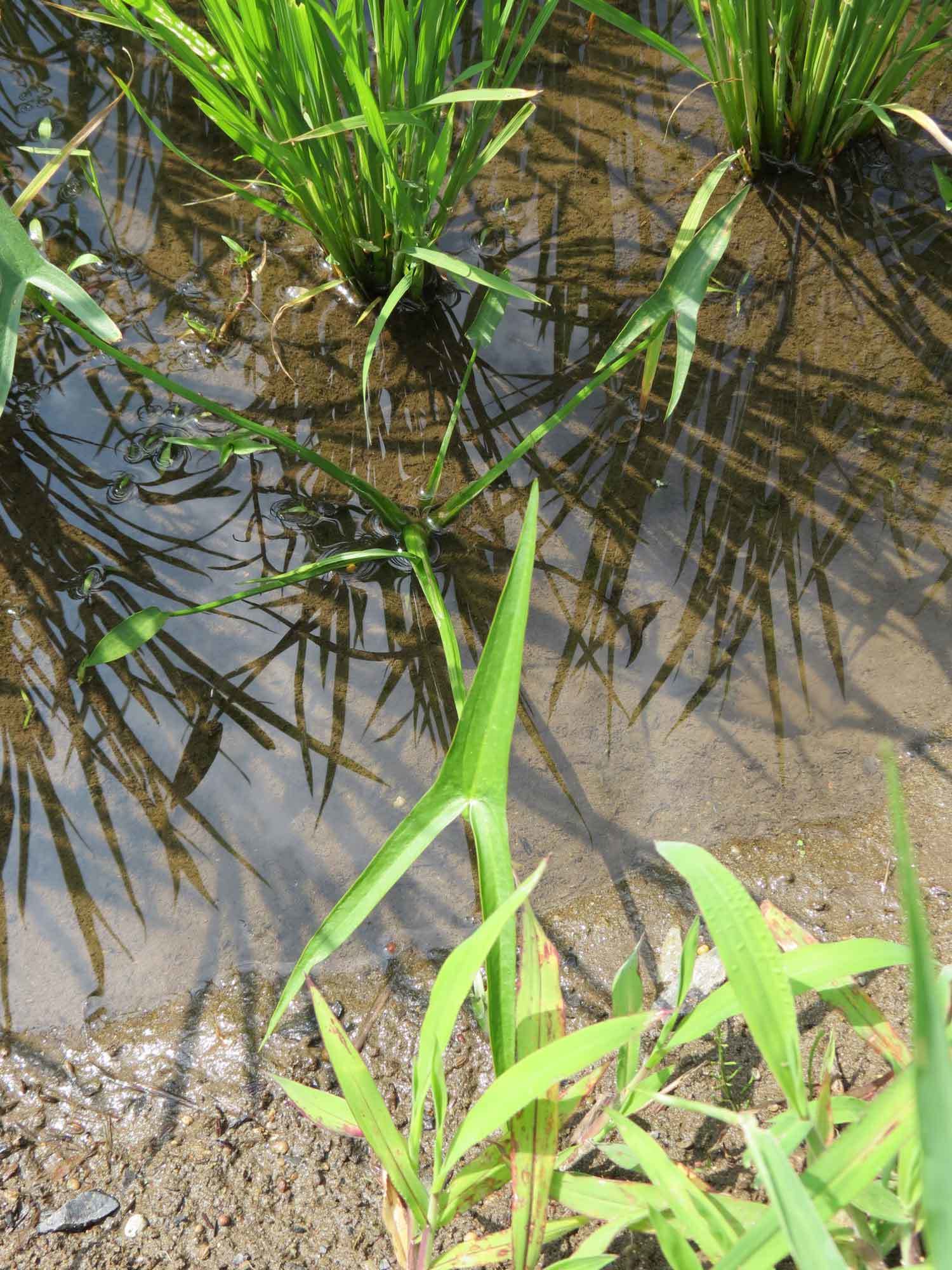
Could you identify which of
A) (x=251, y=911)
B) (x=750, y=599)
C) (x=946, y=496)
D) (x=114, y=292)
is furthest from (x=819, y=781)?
(x=114, y=292)

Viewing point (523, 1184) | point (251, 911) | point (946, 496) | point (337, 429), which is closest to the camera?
point (523, 1184)

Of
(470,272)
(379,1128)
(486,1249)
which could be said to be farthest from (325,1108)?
(470,272)

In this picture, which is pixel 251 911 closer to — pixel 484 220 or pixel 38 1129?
pixel 38 1129

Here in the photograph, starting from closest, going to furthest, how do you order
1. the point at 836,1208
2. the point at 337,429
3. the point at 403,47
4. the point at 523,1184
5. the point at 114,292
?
the point at 836,1208
the point at 523,1184
the point at 403,47
the point at 337,429
the point at 114,292

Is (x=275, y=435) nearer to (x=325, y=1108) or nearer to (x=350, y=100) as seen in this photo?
(x=350, y=100)

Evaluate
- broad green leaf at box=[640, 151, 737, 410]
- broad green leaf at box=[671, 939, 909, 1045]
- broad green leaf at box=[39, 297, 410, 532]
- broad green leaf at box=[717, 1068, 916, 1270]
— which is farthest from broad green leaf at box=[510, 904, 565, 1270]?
broad green leaf at box=[640, 151, 737, 410]

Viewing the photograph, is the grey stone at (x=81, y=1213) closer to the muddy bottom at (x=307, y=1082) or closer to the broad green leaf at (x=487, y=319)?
the muddy bottom at (x=307, y=1082)

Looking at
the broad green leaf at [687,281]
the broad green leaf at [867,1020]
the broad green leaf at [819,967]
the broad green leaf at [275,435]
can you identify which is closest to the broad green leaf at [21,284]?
the broad green leaf at [275,435]
